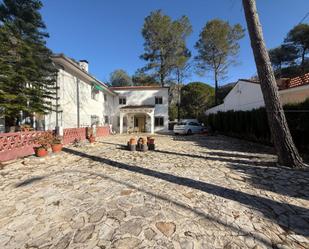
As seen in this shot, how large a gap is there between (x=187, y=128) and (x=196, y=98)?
15804 mm

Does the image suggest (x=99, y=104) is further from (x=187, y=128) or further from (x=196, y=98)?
(x=196, y=98)

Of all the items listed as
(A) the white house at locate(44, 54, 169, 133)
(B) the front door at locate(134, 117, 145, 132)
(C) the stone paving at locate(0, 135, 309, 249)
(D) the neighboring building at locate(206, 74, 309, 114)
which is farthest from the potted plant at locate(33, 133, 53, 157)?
(B) the front door at locate(134, 117, 145, 132)

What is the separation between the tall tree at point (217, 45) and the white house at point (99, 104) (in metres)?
7.67

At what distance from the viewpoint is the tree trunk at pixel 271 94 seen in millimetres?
5984

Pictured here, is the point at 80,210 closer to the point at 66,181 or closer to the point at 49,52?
the point at 66,181

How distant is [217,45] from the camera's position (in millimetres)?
24375

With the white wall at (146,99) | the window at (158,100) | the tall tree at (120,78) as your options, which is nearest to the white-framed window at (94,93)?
the white wall at (146,99)

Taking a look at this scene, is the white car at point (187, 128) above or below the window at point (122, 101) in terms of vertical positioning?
below

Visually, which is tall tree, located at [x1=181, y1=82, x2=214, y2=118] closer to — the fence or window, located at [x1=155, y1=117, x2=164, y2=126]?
window, located at [x1=155, y1=117, x2=164, y2=126]

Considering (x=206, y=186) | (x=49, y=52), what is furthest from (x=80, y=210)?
(x=49, y=52)

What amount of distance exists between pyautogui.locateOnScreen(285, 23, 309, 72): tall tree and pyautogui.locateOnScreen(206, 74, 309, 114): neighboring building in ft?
54.9

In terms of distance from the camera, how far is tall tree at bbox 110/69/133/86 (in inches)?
1774

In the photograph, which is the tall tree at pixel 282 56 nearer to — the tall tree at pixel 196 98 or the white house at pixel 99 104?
the tall tree at pixel 196 98

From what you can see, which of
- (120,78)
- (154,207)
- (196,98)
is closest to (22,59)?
(154,207)
